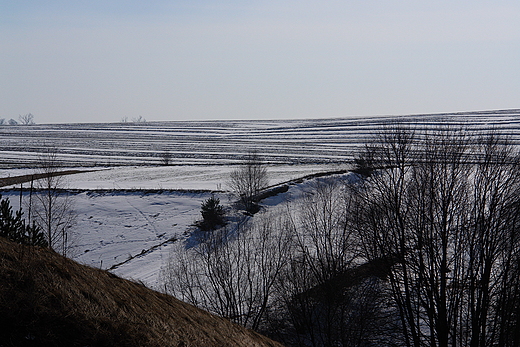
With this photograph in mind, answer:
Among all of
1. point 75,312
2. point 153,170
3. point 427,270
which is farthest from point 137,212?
point 75,312

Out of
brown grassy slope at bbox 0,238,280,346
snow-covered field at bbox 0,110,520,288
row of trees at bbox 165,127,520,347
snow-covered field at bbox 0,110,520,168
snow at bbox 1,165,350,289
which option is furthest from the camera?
snow-covered field at bbox 0,110,520,168

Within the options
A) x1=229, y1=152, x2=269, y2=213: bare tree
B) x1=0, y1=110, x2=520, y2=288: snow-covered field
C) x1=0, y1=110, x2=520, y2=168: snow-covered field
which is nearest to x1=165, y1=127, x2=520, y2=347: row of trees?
x1=0, y1=110, x2=520, y2=288: snow-covered field

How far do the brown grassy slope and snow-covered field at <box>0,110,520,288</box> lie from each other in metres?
15.6

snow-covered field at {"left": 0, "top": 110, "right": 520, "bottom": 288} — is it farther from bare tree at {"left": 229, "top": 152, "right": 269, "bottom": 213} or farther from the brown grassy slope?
the brown grassy slope

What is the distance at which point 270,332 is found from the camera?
64.5ft

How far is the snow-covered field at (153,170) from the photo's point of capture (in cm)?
3272

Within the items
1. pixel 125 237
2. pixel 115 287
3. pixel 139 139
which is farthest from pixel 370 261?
pixel 139 139

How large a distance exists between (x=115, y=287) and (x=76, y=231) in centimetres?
2838

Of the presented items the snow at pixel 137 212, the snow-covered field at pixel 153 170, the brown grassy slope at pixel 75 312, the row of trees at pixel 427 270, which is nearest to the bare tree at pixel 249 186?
the snow at pixel 137 212

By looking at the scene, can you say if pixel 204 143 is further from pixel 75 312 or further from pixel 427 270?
pixel 75 312

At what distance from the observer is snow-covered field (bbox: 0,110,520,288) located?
107 ft

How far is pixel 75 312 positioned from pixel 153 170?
55150mm

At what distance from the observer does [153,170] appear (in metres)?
60.8

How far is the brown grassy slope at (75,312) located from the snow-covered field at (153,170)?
15.6 m
